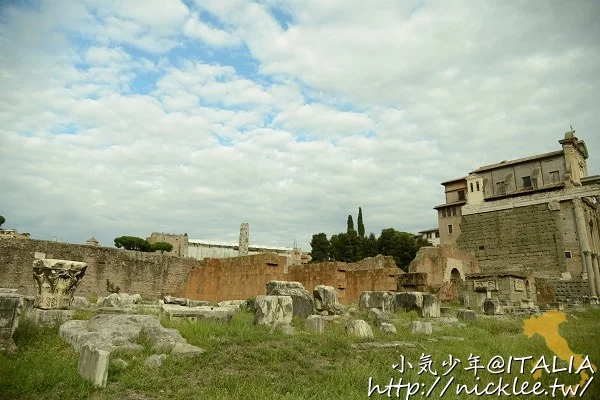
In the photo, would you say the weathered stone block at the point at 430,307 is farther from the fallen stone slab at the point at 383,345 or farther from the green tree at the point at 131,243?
the green tree at the point at 131,243

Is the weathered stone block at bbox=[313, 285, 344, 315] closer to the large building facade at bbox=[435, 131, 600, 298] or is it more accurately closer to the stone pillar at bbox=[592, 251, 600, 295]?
the large building facade at bbox=[435, 131, 600, 298]

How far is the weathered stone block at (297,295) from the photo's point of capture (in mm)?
11500

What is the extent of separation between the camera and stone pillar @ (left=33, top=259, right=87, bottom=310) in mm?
9133

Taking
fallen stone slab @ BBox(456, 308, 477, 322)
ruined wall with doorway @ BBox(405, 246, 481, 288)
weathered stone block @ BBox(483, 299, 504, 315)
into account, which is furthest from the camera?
ruined wall with doorway @ BBox(405, 246, 481, 288)

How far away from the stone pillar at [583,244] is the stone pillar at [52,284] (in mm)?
31054

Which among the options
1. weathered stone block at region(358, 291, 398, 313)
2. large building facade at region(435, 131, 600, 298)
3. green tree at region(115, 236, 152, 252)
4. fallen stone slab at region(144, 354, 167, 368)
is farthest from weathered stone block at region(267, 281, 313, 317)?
green tree at region(115, 236, 152, 252)

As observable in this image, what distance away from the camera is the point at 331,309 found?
39.5ft

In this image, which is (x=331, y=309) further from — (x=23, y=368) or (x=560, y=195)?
(x=560, y=195)

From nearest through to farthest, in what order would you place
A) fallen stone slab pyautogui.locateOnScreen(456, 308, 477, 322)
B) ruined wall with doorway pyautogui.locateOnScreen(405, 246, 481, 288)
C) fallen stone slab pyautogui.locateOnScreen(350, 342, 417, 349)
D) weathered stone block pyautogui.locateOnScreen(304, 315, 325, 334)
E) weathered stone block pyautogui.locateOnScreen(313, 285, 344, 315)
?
fallen stone slab pyautogui.locateOnScreen(350, 342, 417, 349) < weathered stone block pyautogui.locateOnScreen(304, 315, 325, 334) < weathered stone block pyautogui.locateOnScreen(313, 285, 344, 315) < fallen stone slab pyautogui.locateOnScreen(456, 308, 477, 322) < ruined wall with doorway pyautogui.locateOnScreen(405, 246, 481, 288)

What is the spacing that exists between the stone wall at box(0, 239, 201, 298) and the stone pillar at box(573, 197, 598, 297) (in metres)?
Result: 25.8

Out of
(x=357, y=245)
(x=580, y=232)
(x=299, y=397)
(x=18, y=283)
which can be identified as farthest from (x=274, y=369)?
(x=357, y=245)

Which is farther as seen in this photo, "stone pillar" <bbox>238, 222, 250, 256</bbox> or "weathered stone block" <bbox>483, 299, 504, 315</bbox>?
"stone pillar" <bbox>238, 222, 250, 256</bbox>

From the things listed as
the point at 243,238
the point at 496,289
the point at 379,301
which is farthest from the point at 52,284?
the point at 243,238

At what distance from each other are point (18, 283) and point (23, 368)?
16.7 m
